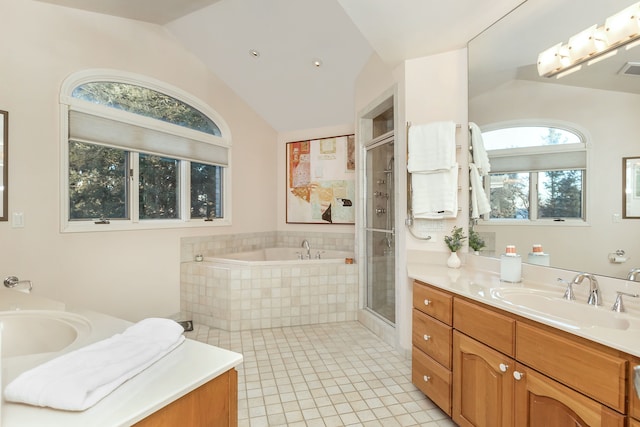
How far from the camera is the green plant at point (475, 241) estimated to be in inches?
90.6

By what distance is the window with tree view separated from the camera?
1.67m

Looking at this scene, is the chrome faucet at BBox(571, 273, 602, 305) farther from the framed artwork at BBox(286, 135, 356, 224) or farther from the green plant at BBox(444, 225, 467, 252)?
the framed artwork at BBox(286, 135, 356, 224)

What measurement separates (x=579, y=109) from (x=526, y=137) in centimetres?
31

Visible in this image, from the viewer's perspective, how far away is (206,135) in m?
3.83

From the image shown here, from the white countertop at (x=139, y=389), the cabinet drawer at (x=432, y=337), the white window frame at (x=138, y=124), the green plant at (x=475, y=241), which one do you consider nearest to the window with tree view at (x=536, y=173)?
the green plant at (x=475, y=241)

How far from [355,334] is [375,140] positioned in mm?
1931

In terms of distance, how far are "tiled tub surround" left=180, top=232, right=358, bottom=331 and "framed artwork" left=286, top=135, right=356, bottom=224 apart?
Result: 3.29 ft

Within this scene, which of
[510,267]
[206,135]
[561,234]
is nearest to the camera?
[561,234]

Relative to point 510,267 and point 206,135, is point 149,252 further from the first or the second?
point 510,267

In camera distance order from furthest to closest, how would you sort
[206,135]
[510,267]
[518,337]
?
[206,135]
[510,267]
[518,337]

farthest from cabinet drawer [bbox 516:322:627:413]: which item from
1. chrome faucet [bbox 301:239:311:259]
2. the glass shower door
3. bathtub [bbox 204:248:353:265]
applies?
chrome faucet [bbox 301:239:311:259]

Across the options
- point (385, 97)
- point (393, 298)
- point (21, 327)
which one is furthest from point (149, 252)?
point (385, 97)

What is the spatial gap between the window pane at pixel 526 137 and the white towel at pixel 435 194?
11.4 inches

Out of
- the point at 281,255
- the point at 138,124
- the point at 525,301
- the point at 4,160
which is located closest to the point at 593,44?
the point at 525,301
